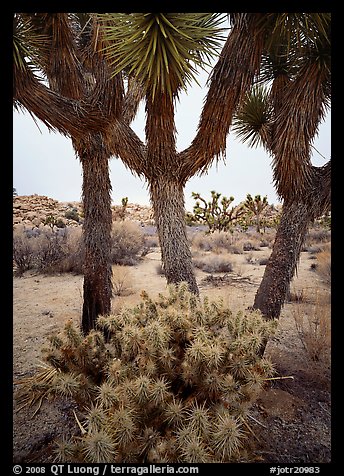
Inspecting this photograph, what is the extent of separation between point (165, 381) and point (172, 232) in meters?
1.52

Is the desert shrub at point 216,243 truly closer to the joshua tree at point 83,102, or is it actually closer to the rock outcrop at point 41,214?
the rock outcrop at point 41,214

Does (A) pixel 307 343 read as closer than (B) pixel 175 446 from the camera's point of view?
No

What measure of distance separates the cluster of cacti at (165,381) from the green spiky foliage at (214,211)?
925 cm

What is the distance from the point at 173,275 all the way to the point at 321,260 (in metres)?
4.26

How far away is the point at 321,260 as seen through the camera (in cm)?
617

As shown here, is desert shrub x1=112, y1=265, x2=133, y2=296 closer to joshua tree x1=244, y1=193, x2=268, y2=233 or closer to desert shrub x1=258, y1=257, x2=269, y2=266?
desert shrub x1=258, y1=257, x2=269, y2=266

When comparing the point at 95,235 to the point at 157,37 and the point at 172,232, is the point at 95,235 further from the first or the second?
the point at 157,37

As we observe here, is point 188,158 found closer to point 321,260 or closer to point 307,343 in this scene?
point 307,343

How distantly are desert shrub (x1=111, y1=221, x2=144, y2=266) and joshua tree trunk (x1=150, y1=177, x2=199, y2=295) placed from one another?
408cm

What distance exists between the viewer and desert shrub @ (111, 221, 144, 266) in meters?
7.32

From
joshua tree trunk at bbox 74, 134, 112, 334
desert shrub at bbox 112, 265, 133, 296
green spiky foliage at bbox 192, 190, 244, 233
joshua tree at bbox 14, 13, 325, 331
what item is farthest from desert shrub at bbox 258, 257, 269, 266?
joshua tree trunk at bbox 74, 134, 112, 334

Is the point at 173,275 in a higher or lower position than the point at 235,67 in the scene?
lower
